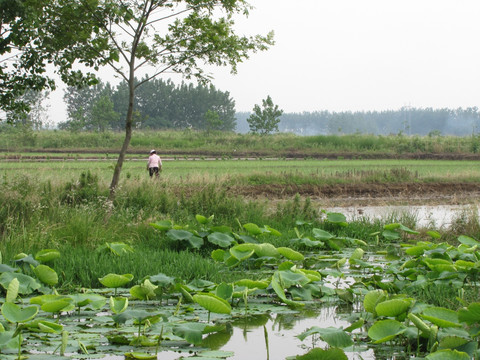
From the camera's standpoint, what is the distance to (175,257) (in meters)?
7.43

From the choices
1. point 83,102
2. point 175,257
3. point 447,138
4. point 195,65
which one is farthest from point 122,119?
point 175,257

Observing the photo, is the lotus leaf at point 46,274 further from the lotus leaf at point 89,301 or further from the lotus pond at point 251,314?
the lotus leaf at point 89,301

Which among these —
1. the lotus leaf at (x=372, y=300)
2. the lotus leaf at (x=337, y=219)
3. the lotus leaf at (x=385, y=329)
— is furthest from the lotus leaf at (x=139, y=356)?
the lotus leaf at (x=337, y=219)

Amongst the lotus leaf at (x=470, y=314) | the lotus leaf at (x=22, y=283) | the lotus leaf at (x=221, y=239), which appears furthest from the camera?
the lotus leaf at (x=221, y=239)

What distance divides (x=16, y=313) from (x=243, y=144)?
48.4 m

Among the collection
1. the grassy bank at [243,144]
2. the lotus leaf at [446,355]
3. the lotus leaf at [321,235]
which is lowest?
the lotus leaf at [321,235]

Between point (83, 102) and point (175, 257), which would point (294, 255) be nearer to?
point (175, 257)

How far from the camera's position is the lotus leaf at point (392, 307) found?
4.26 m

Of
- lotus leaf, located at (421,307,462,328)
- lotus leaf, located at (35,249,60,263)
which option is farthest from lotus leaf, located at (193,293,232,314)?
lotus leaf, located at (35,249,60,263)

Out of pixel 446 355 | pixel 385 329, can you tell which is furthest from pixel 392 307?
pixel 446 355

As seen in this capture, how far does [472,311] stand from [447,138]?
49.5m

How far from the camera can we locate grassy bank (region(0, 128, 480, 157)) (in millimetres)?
46969

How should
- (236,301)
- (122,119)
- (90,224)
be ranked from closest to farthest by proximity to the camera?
(236,301), (90,224), (122,119)

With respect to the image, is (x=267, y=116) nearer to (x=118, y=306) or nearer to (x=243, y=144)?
(x=243, y=144)
